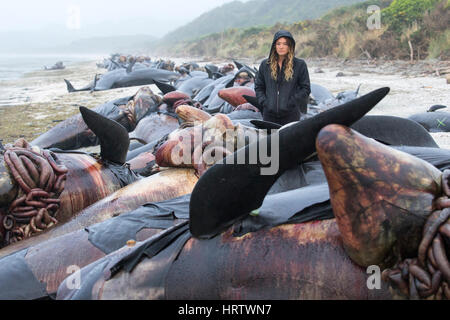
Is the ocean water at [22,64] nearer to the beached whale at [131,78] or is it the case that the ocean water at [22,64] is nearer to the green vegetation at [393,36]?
the beached whale at [131,78]

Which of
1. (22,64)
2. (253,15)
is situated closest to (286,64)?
(22,64)

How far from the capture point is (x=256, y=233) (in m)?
1.80

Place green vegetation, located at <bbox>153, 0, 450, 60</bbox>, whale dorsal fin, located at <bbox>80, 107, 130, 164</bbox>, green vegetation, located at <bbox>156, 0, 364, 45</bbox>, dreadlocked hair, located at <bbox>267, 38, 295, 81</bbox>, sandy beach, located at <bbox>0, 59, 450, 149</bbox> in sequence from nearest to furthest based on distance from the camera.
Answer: whale dorsal fin, located at <bbox>80, 107, 130, 164</bbox> → dreadlocked hair, located at <bbox>267, 38, 295, 81</bbox> → sandy beach, located at <bbox>0, 59, 450, 149</bbox> → green vegetation, located at <bbox>153, 0, 450, 60</bbox> → green vegetation, located at <bbox>156, 0, 364, 45</bbox>

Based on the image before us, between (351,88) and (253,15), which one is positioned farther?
(253,15)

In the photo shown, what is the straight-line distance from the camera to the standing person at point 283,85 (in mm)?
4605

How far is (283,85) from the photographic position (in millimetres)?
4680

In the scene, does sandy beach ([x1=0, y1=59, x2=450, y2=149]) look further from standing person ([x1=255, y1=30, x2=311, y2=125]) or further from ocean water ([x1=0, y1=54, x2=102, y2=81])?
ocean water ([x1=0, y1=54, x2=102, y2=81])

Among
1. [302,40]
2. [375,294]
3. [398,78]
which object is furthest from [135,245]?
[302,40]

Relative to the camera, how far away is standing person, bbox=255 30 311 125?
461 cm

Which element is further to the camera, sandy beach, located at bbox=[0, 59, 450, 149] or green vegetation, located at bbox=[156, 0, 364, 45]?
green vegetation, located at bbox=[156, 0, 364, 45]

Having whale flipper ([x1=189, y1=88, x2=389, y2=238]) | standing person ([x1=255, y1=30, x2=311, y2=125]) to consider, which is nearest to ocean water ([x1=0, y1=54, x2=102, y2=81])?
standing person ([x1=255, y1=30, x2=311, y2=125])

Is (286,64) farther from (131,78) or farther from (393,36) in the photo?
(393,36)

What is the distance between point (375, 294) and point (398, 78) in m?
11.0
